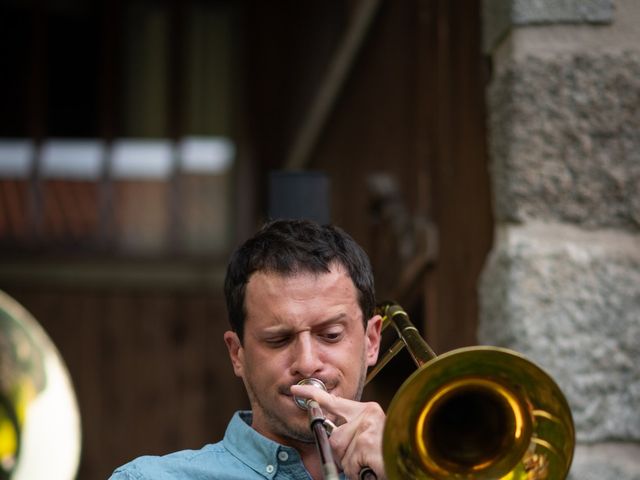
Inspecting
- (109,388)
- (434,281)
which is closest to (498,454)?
(434,281)

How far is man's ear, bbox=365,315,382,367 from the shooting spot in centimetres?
198

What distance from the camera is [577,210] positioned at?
94.3 inches

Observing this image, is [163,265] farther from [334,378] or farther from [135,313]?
[334,378]

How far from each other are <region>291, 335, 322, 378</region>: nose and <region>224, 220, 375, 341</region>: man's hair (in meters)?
0.14

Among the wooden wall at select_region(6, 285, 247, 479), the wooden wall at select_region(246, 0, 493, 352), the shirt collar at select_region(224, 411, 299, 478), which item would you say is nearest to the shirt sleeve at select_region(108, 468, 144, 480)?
the shirt collar at select_region(224, 411, 299, 478)

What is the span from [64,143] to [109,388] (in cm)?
170

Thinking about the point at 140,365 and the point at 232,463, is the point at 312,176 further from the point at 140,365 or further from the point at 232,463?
the point at 140,365

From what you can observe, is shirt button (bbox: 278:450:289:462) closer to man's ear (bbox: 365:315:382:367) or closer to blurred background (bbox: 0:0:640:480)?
man's ear (bbox: 365:315:382:367)

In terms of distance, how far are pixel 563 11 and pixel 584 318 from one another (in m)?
0.65

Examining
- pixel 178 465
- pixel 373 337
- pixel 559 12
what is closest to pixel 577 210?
pixel 559 12

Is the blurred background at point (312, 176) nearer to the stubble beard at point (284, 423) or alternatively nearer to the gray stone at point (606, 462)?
the gray stone at point (606, 462)

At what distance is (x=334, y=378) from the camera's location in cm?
180

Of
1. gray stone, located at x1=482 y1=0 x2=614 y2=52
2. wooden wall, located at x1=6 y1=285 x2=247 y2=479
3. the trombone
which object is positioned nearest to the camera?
the trombone

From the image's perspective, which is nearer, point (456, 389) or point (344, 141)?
point (456, 389)
